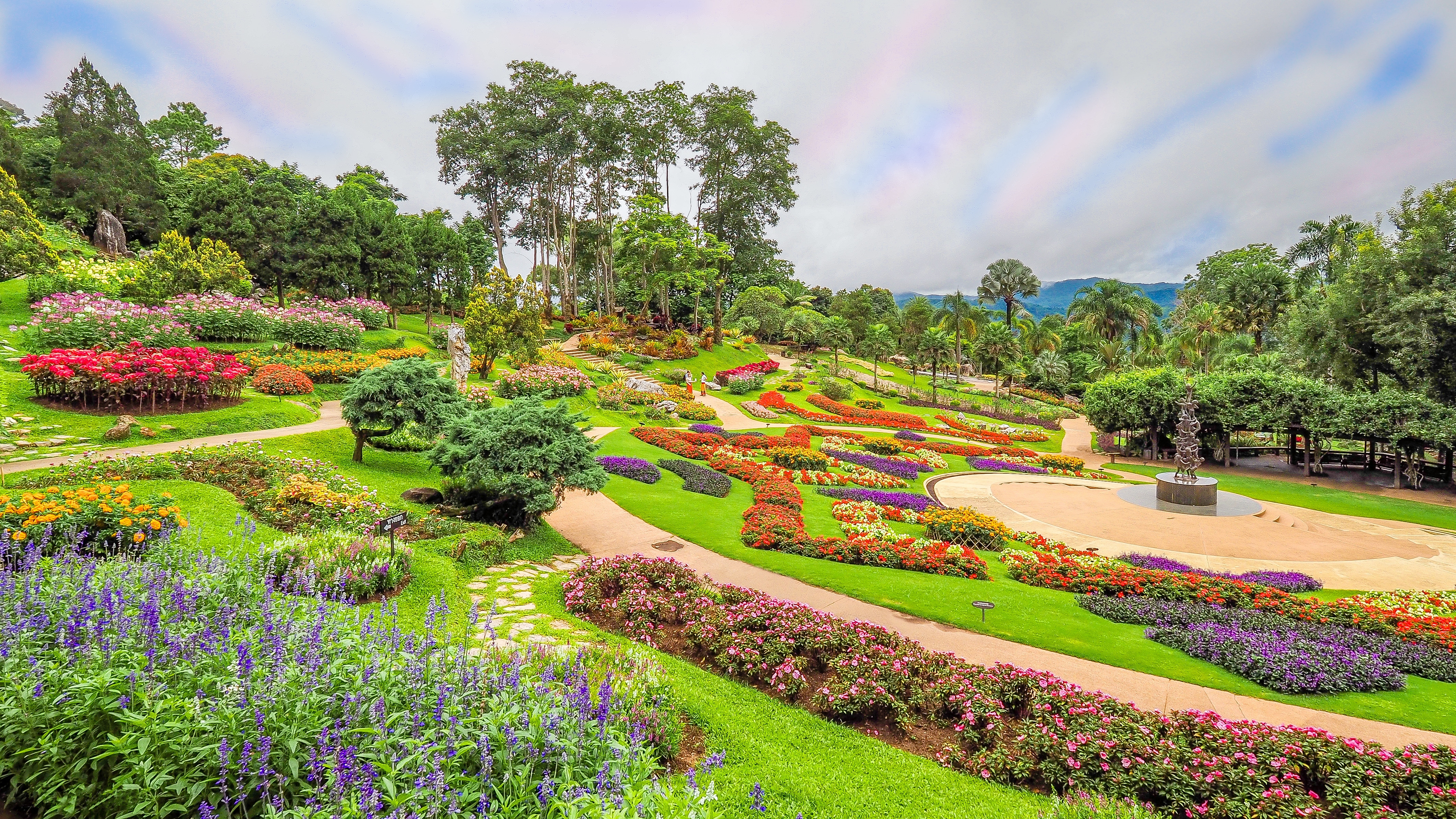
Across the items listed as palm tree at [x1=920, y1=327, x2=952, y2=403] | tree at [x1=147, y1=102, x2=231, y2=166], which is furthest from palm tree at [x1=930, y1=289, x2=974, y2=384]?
tree at [x1=147, y1=102, x2=231, y2=166]

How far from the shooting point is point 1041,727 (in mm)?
5648

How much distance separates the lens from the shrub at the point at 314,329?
84.8ft

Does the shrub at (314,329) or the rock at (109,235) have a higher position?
the rock at (109,235)

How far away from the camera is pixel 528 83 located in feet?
135

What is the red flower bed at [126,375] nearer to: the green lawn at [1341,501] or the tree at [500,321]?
the tree at [500,321]

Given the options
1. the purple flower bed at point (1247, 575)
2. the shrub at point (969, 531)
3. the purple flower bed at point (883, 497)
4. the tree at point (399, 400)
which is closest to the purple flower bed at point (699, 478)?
the purple flower bed at point (883, 497)

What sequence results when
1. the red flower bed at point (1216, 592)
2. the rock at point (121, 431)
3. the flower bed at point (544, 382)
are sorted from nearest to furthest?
1. the red flower bed at point (1216, 592)
2. the rock at point (121, 431)
3. the flower bed at point (544, 382)

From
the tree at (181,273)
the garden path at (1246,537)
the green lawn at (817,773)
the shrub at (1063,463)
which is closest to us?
the green lawn at (817,773)

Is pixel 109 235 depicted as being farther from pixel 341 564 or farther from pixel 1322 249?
pixel 1322 249

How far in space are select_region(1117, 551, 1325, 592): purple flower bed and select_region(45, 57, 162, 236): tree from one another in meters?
54.2

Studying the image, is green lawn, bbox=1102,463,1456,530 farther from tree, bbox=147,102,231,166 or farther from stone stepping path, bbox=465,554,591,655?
tree, bbox=147,102,231,166

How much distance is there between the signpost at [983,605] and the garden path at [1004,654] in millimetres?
381

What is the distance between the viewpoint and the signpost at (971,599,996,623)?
328 inches

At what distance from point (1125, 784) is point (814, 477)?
15.1 metres
